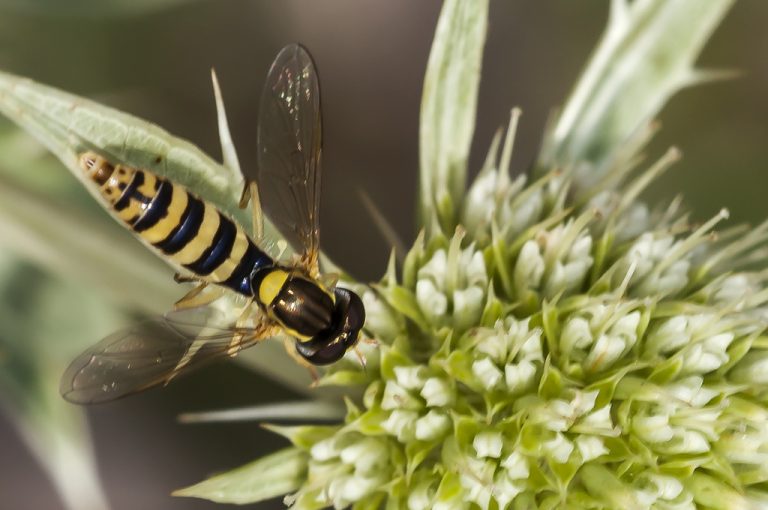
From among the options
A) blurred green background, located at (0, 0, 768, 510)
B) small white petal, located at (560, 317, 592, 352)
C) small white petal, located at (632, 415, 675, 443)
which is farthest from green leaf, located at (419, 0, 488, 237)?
blurred green background, located at (0, 0, 768, 510)

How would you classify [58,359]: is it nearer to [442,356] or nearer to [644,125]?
[442,356]

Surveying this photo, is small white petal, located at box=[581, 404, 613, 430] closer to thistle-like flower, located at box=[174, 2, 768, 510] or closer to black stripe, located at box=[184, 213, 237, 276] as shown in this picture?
thistle-like flower, located at box=[174, 2, 768, 510]

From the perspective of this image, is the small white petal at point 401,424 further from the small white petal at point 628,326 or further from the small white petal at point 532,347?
the small white petal at point 628,326

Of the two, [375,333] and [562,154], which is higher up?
[562,154]

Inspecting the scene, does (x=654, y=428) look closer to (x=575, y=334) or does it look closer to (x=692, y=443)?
(x=692, y=443)

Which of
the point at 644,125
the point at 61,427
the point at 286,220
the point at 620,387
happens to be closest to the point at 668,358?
the point at 620,387

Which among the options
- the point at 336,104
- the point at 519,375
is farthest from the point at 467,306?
the point at 336,104
